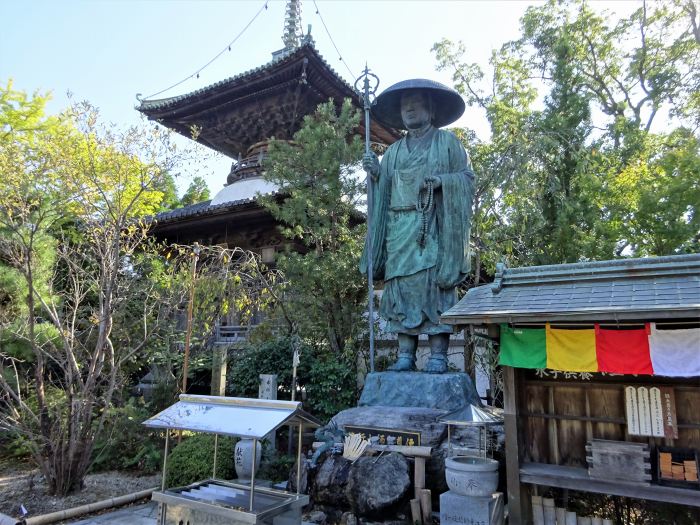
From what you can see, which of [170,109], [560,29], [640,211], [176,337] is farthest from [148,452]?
[560,29]

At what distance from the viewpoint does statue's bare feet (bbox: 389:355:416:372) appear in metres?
6.51

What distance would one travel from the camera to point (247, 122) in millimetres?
15500

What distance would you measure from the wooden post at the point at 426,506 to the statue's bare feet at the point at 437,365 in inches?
69.2

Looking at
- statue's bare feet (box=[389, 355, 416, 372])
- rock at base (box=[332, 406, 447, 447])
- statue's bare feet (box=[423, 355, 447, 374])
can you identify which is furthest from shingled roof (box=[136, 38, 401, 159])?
rock at base (box=[332, 406, 447, 447])

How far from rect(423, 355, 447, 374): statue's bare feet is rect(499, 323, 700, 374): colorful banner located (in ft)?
4.91

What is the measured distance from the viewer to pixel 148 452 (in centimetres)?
749

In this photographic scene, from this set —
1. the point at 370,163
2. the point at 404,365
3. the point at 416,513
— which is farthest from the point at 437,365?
the point at 370,163

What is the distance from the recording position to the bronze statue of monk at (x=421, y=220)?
6.56 metres

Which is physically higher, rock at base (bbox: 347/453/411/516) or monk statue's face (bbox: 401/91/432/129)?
monk statue's face (bbox: 401/91/432/129)

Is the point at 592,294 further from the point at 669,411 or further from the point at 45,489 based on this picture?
the point at 45,489

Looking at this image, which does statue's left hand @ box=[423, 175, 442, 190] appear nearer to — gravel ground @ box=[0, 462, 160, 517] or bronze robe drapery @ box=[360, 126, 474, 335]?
bronze robe drapery @ box=[360, 126, 474, 335]

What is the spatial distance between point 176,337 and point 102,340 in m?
3.90

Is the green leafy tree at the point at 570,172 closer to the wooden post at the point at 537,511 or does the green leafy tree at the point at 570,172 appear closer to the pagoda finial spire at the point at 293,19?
the wooden post at the point at 537,511

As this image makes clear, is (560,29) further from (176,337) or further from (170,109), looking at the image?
(176,337)
